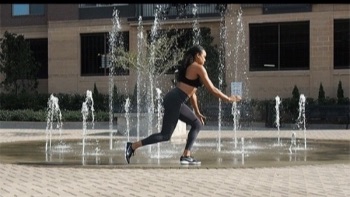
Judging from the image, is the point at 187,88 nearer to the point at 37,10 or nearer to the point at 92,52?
the point at 92,52

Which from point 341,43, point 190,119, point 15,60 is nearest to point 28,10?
point 15,60

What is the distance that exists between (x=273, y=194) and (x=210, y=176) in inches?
61.1

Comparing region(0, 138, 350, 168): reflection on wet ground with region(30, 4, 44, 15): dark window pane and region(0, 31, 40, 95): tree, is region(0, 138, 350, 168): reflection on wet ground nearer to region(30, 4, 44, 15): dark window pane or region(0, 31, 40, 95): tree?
region(0, 31, 40, 95): tree

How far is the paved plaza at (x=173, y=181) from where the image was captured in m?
6.10

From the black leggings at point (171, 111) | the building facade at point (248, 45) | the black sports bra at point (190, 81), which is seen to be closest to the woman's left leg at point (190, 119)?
the black leggings at point (171, 111)

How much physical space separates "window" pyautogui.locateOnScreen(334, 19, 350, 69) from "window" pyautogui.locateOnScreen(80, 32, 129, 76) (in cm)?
1091

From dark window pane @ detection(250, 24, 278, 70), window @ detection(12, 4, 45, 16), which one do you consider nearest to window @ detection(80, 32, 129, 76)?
window @ detection(12, 4, 45, 16)

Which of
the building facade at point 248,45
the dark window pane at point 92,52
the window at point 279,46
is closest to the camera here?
the building facade at point 248,45

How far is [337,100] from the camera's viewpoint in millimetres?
25938

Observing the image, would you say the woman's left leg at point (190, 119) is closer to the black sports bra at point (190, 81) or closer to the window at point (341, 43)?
the black sports bra at point (190, 81)

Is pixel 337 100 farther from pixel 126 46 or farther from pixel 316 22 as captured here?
pixel 126 46

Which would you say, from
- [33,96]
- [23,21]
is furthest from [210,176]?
[23,21]

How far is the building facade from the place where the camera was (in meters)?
27.5

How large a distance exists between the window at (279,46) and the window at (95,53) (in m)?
7.23
